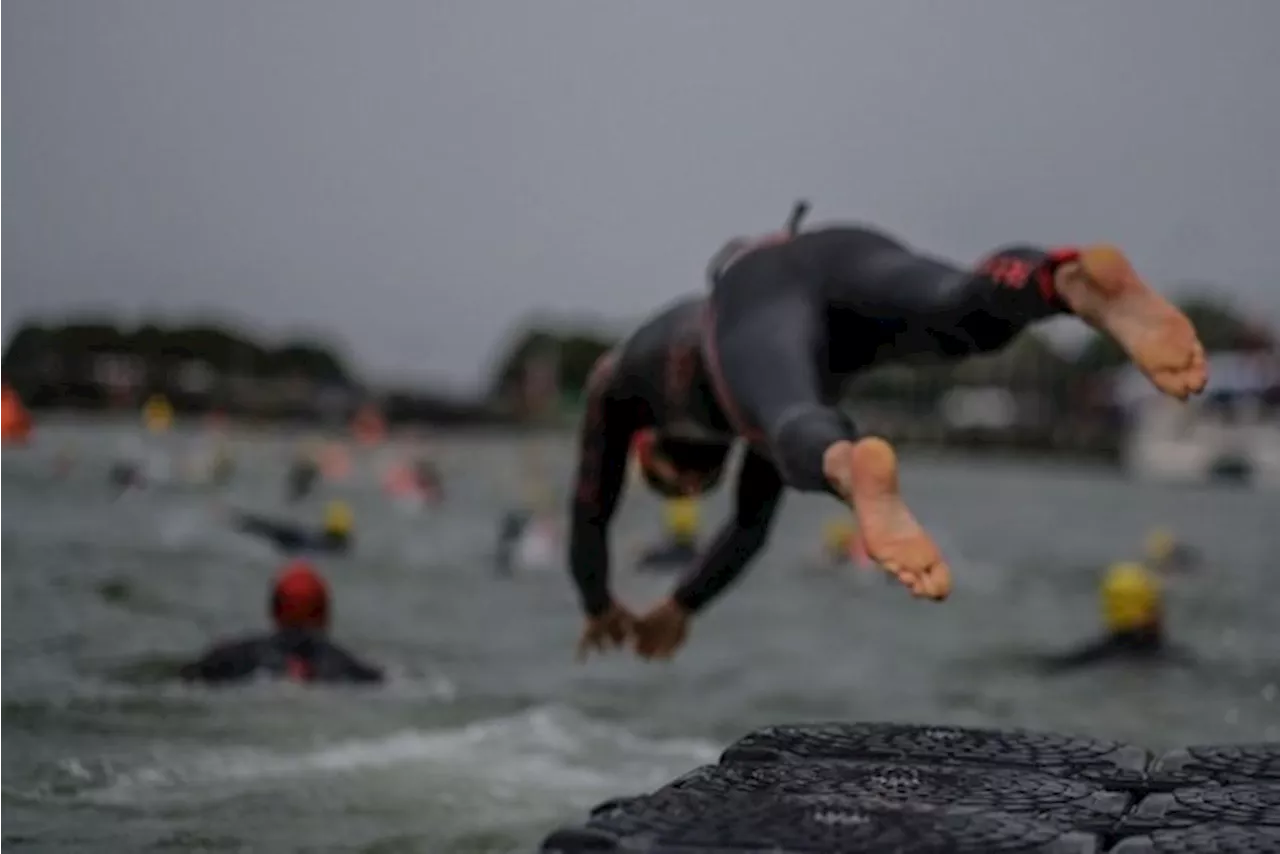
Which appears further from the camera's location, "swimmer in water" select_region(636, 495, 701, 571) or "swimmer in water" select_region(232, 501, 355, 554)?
"swimmer in water" select_region(636, 495, 701, 571)

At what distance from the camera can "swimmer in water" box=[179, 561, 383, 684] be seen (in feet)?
36.7

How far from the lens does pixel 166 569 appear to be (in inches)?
755

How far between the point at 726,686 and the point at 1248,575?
1851cm

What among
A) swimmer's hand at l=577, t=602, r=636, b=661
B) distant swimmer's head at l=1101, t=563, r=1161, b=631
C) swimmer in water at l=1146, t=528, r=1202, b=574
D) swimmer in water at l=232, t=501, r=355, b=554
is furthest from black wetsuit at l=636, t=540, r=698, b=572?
swimmer's hand at l=577, t=602, r=636, b=661

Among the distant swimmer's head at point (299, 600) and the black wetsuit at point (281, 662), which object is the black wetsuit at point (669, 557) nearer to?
the distant swimmer's head at point (299, 600)

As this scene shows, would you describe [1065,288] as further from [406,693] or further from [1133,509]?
[1133,509]

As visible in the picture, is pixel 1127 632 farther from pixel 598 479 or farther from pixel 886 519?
pixel 886 519

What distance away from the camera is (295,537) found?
22500mm

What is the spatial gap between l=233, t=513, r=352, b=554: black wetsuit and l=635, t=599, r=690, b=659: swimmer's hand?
51.4 ft

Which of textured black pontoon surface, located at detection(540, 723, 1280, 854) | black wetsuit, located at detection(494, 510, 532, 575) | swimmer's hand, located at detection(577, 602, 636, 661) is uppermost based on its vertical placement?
textured black pontoon surface, located at detection(540, 723, 1280, 854)

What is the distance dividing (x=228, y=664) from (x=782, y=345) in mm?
6697

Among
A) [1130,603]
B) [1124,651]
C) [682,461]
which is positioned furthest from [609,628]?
[1130,603]

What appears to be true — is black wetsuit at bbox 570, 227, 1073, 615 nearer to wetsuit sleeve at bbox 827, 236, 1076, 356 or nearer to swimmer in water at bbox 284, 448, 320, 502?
wetsuit sleeve at bbox 827, 236, 1076, 356

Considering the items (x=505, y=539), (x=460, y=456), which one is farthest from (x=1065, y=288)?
(x=460, y=456)
